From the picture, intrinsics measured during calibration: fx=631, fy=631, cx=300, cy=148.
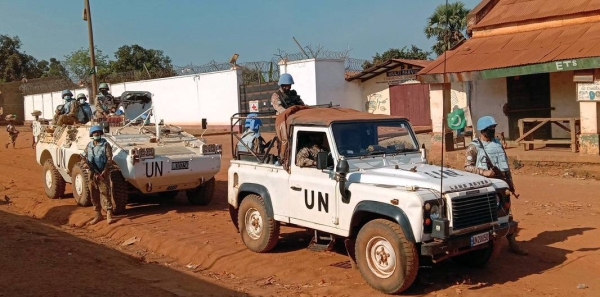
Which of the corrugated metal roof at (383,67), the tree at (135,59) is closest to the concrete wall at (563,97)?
the corrugated metal roof at (383,67)

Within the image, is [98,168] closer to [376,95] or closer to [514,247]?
[514,247]

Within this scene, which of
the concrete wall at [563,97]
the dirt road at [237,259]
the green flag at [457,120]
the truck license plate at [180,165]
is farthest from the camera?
the green flag at [457,120]

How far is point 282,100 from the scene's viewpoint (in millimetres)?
9062

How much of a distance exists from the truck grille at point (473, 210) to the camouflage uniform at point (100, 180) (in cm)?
680

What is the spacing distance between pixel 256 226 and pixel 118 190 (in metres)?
3.92

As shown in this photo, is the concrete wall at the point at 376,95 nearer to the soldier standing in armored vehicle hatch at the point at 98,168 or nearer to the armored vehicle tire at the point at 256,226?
the soldier standing in armored vehicle hatch at the point at 98,168

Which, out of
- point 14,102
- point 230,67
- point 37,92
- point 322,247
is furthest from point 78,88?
point 322,247

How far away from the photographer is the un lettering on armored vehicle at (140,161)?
36.9 ft

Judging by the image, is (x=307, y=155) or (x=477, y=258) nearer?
(x=477, y=258)

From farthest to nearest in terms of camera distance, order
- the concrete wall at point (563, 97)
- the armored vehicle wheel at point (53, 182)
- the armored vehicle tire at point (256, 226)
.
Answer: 1. the concrete wall at point (563, 97)
2. the armored vehicle wheel at point (53, 182)
3. the armored vehicle tire at point (256, 226)

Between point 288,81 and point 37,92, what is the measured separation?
39.2 m

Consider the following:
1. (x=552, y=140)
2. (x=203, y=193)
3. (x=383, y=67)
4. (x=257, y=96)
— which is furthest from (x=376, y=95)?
(x=203, y=193)

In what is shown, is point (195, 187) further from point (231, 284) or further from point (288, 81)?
point (231, 284)

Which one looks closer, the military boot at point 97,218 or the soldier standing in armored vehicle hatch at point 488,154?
the soldier standing in armored vehicle hatch at point 488,154
